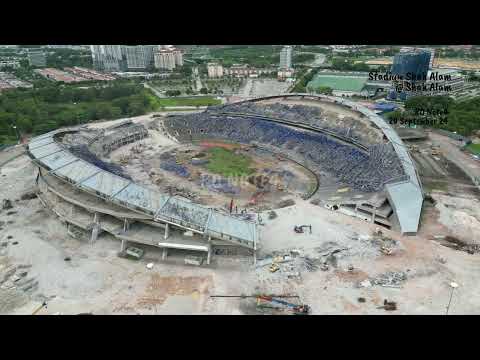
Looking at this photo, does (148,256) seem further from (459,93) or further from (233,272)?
(459,93)

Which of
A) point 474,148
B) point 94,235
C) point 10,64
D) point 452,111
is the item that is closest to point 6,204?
point 94,235

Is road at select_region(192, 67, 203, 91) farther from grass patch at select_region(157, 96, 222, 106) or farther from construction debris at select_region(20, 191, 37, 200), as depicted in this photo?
construction debris at select_region(20, 191, 37, 200)

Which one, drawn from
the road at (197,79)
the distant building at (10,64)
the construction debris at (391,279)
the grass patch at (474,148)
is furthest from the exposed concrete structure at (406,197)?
the distant building at (10,64)

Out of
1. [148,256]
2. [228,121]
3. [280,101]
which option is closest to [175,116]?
[228,121]

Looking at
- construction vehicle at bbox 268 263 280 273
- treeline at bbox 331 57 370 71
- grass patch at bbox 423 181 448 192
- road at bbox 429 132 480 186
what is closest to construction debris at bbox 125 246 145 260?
construction vehicle at bbox 268 263 280 273

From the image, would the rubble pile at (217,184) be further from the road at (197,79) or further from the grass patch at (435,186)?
the road at (197,79)
